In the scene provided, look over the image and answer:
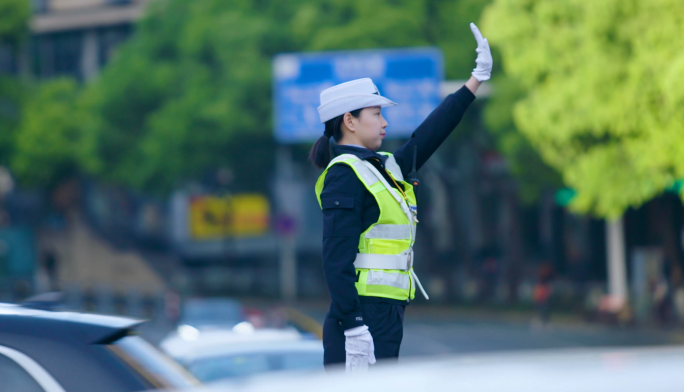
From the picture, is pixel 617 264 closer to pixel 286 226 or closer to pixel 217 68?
pixel 286 226

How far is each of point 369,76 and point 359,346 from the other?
Answer: 1710 centimetres

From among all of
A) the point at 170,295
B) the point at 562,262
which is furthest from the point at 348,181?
the point at 562,262

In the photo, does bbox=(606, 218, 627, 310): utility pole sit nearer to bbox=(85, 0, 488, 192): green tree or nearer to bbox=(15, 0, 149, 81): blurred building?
bbox=(85, 0, 488, 192): green tree

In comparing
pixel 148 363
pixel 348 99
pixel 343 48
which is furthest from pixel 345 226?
pixel 343 48

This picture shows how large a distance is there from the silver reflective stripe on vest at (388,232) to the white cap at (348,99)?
0.50 meters

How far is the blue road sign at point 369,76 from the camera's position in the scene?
20625 millimetres

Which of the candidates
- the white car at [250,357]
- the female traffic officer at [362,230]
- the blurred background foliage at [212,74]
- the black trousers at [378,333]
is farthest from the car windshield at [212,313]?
the black trousers at [378,333]

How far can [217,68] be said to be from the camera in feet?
110

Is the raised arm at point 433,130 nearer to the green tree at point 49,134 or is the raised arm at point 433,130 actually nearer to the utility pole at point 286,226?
the utility pole at point 286,226

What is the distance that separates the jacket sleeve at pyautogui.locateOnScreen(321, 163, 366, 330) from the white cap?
30 centimetres

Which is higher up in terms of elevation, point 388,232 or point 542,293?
point 388,232

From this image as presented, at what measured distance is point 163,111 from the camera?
3409cm

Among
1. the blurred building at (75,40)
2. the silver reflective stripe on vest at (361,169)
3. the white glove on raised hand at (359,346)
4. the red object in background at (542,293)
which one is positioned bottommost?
the red object in background at (542,293)

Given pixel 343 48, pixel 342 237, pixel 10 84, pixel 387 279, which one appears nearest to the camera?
pixel 342 237
